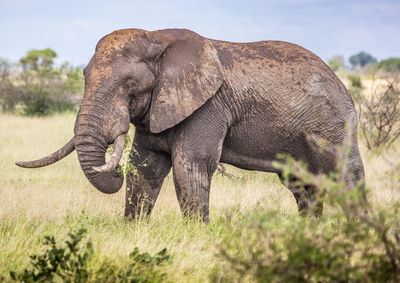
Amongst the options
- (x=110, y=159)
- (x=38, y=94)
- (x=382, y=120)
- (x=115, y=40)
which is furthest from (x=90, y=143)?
(x=38, y=94)

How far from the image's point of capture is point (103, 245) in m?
5.97

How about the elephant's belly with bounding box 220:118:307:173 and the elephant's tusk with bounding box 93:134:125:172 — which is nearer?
the elephant's tusk with bounding box 93:134:125:172

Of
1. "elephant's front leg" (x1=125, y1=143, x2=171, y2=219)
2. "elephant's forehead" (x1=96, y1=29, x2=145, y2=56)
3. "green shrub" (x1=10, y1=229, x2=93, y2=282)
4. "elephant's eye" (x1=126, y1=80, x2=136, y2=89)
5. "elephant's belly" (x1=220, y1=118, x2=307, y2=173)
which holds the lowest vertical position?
"green shrub" (x1=10, y1=229, x2=93, y2=282)

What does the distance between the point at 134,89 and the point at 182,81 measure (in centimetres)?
47

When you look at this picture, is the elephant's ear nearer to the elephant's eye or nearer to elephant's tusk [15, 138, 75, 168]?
the elephant's eye

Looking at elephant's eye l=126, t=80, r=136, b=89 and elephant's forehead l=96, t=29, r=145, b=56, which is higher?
elephant's forehead l=96, t=29, r=145, b=56

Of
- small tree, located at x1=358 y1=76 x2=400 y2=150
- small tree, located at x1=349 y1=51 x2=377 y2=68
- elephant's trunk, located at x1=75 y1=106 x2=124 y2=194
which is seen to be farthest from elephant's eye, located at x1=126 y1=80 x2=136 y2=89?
small tree, located at x1=349 y1=51 x2=377 y2=68

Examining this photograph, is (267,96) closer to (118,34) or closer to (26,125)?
(118,34)

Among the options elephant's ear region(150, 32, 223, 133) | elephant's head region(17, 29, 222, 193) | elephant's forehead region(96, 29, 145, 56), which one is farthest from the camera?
elephant's ear region(150, 32, 223, 133)

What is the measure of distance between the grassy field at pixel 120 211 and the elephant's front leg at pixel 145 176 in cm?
20

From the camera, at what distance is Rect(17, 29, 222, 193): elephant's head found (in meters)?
7.21

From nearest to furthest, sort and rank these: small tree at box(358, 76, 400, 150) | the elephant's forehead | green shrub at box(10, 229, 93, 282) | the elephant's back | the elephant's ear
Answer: green shrub at box(10, 229, 93, 282), the elephant's forehead, the elephant's ear, the elephant's back, small tree at box(358, 76, 400, 150)

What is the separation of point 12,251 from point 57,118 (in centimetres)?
1663

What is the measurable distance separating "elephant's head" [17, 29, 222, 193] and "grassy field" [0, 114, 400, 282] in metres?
0.59
